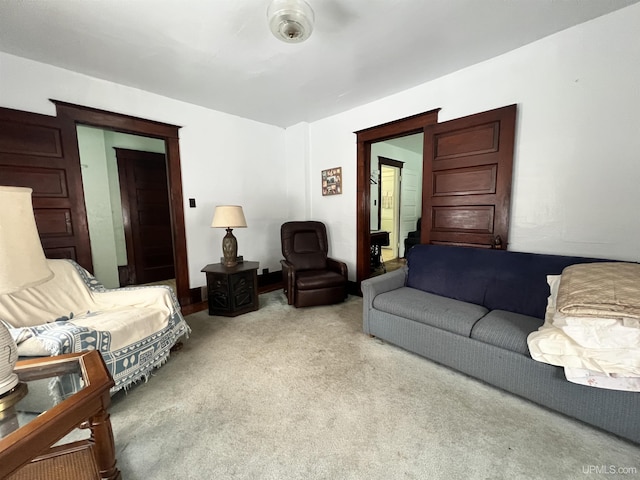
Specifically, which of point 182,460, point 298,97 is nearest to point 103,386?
point 182,460

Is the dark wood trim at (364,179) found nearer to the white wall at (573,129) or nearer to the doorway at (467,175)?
the doorway at (467,175)

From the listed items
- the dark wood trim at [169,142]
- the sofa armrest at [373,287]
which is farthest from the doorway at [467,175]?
the dark wood trim at [169,142]

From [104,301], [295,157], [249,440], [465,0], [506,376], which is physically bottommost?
[249,440]

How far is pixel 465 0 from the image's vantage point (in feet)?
5.40

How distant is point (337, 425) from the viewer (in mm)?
1446

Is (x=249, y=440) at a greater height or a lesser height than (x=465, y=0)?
lesser

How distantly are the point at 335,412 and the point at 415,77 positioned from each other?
2.99 metres

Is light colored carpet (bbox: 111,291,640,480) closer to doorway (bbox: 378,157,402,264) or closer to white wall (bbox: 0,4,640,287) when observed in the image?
white wall (bbox: 0,4,640,287)

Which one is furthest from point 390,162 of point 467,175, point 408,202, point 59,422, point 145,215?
point 59,422

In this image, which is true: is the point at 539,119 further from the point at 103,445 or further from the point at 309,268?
the point at 103,445

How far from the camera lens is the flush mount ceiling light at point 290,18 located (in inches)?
59.6

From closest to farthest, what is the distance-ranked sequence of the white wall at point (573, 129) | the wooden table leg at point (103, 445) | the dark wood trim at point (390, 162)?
the wooden table leg at point (103, 445) < the white wall at point (573, 129) < the dark wood trim at point (390, 162)

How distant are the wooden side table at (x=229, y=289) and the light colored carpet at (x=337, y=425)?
2.50ft

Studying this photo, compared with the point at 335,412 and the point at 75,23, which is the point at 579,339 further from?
the point at 75,23
